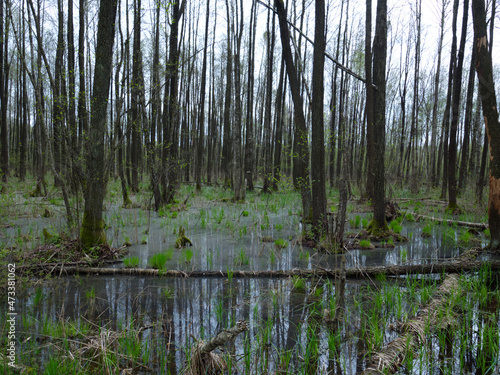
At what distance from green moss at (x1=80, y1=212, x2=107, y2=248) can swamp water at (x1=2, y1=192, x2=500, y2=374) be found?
0.66 meters

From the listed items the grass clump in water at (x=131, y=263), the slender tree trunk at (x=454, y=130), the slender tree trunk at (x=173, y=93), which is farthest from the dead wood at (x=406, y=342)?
the slender tree trunk at (x=173, y=93)

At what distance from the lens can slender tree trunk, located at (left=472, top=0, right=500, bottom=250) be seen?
499 cm

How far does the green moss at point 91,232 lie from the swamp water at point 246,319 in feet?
2.17

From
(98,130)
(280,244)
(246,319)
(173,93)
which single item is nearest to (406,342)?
(246,319)

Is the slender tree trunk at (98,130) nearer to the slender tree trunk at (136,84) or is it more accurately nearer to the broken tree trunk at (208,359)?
the slender tree trunk at (136,84)

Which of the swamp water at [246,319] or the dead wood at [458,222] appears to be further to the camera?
the dead wood at [458,222]

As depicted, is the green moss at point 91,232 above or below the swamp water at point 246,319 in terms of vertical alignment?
above

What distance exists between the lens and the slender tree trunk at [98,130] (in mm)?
5020

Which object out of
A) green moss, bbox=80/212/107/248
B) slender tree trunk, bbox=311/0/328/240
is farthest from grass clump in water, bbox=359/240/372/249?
green moss, bbox=80/212/107/248

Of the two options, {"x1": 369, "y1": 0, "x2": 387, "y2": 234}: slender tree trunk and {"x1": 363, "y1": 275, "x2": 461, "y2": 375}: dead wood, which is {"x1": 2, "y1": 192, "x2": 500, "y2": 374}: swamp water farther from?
{"x1": 369, "y1": 0, "x2": 387, "y2": 234}: slender tree trunk

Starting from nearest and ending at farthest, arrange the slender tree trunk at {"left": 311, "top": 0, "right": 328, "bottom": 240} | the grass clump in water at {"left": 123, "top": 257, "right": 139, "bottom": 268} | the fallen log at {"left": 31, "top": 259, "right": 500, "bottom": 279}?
the fallen log at {"left": 31, "top": 259, "right": 500, "bottom": 279} < the grass clump in water at {"left": 123, "top": 257, "right": 139, "bottom": 268} < the slender tree trunk at {"left": 311, "top": 0, "right": 328, "bottom": 240}

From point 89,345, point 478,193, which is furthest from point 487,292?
point 478,193

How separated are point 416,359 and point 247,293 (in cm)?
194

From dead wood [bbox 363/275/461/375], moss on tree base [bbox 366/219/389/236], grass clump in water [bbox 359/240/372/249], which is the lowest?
dead wood [bbox 363/275/461/375]
